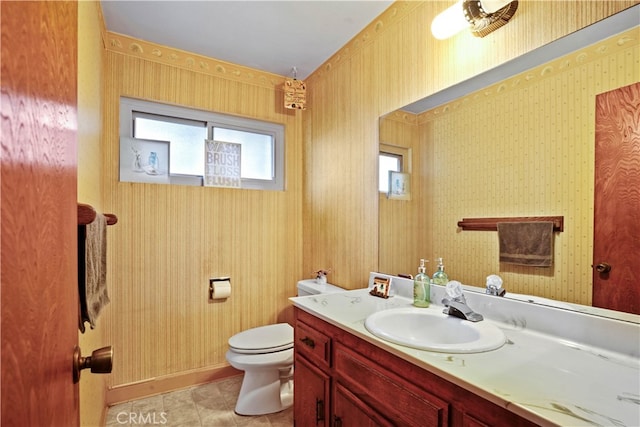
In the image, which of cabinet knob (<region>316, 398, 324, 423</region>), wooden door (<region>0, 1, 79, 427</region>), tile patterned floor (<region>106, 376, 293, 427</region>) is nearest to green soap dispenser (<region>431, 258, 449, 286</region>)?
cabinet knob (<region>316, 398, 324, 423</region>)

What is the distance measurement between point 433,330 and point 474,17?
1.31 m

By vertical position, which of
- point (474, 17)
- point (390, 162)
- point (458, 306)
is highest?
point (474, 17)

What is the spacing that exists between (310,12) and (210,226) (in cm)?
159

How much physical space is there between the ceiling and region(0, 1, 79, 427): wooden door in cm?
143

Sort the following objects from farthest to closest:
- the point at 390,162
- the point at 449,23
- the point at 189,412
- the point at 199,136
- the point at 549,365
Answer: the point at 199,136 < the point at 189,412 < the point at 390,162 < the point at 449,23 < the point at 549,365

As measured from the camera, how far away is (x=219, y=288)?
7.53 ft

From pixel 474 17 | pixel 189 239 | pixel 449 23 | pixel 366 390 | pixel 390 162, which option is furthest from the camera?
pixel 189 239

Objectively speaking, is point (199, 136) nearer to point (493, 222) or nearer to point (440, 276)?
point (440, 276)

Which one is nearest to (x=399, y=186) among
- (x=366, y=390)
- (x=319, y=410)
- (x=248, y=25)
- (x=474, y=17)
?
(x=474, y=17)

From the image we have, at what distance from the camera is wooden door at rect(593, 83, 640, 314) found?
0.92 m

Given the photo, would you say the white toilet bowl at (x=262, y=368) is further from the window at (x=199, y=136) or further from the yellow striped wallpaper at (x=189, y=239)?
the window at (x=199, y=136)

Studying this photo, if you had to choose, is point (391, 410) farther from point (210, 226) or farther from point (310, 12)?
point (310, 12)

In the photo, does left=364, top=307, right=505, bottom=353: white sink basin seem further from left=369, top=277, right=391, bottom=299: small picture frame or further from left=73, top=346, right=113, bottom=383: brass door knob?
left=73, top=346, right=113, bottom=383: brass door knob

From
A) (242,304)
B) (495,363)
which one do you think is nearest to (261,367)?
(242,304)
